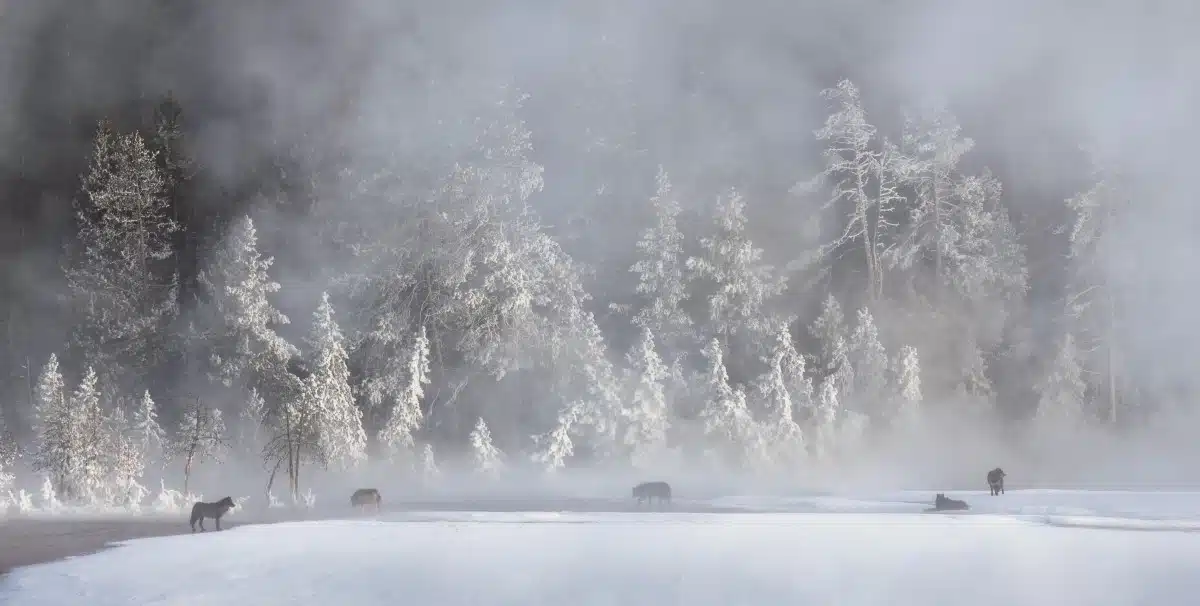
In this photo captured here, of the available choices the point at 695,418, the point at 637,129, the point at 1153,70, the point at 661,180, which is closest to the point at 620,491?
the point at 695,418

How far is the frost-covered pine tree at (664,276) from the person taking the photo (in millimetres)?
48531

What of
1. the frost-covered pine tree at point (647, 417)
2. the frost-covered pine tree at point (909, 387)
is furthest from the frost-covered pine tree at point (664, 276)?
the frost-covered pine tree at point (909, 387)

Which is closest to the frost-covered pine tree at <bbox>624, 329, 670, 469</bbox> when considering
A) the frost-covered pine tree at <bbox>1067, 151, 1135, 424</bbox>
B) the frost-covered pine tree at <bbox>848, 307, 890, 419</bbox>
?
the frost-covered pine tree at <bbox>848, 307, 890, 419</bbox>

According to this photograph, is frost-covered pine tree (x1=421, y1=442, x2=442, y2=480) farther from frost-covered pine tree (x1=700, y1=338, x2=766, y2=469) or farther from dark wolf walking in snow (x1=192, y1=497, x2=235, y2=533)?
dark wolf walking in snow (x1=192, y1=497, x2=235, y2=533)

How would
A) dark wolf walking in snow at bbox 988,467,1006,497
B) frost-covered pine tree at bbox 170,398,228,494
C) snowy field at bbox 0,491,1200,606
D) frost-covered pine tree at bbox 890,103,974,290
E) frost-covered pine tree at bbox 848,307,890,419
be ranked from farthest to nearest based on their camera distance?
1. frost-covered pine tree at bbox 890,103,974,290
2. frost-covered pine tree at bbox 848,307,890,419
3. frost-covered pine tree at bbox 170,398,228,494
4. dark wolf walking in snow at bbox 988,467,1006,497
5. snowy field at bbox 0,491,1200,606

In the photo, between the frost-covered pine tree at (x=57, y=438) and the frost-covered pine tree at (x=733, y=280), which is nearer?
the frost-covered pine tree at (x=57, y=438)

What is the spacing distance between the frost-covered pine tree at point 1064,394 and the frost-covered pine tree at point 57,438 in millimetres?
35244

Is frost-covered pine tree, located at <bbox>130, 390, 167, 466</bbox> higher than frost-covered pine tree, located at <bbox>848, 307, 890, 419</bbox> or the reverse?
the reverse

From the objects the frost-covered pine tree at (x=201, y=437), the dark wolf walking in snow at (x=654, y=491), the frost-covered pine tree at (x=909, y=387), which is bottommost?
the dark wolf walking in snow at (x=654, y=491)

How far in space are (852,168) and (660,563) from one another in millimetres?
35432

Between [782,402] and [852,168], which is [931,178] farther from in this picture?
[782,402]

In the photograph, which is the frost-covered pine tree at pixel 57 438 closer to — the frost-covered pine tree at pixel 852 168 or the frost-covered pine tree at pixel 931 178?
the frost-covered pine tree at pixel 852 168

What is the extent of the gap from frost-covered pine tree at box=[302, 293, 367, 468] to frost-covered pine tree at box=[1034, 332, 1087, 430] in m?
26.6

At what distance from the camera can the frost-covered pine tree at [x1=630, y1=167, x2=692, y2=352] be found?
4853 centimetres
